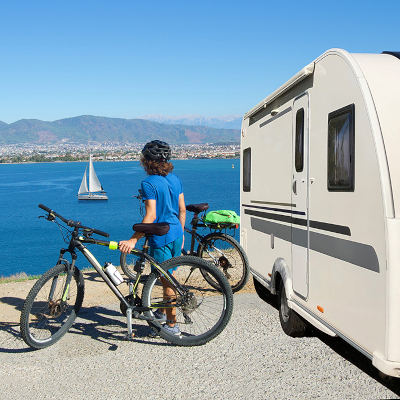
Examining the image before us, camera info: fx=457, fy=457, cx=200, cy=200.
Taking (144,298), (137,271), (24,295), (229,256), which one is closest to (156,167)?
(137,271)

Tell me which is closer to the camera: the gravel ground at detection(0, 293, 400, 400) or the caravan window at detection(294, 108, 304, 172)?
the gravel ground at detection(0, 293, 400, 400)

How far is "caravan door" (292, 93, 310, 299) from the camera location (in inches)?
166

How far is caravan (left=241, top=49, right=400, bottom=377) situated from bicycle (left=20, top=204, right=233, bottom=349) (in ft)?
2.76

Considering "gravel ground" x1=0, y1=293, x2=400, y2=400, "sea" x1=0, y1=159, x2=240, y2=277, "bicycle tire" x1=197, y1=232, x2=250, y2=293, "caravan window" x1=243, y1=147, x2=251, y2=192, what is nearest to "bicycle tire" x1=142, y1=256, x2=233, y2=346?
"gravel ground" x1=0, y1=293, x2=400, y2=400

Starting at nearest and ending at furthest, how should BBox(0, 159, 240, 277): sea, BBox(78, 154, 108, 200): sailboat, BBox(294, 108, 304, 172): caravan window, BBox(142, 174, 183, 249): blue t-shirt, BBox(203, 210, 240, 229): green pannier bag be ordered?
BBox(294, 108, 304, 172): caravan window, BBox(142, 174, 183, 249): blue t-shirt, BBox(203, 210, 240, 229): green pannier bag, BBox(0, 159, 240, 277): sea, BBox(78, 154, 108, 200): sailboat

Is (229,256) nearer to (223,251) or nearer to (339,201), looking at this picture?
(223,251)

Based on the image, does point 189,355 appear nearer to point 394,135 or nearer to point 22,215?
point 394,135

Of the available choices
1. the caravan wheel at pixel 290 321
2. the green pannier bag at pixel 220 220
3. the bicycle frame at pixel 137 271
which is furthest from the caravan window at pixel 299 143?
the green pannier bag at pixel 220 220

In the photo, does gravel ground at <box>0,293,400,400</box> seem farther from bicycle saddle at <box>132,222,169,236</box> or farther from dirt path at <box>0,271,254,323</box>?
bicycle saddle at <box>132,222,169,236</box>

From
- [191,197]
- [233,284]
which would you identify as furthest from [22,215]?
[233,284]

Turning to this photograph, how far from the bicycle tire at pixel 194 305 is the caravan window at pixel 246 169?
230 centimetres

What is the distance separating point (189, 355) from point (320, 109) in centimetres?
247

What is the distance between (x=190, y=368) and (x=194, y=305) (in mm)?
644

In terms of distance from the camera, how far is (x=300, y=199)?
431 centimetres
